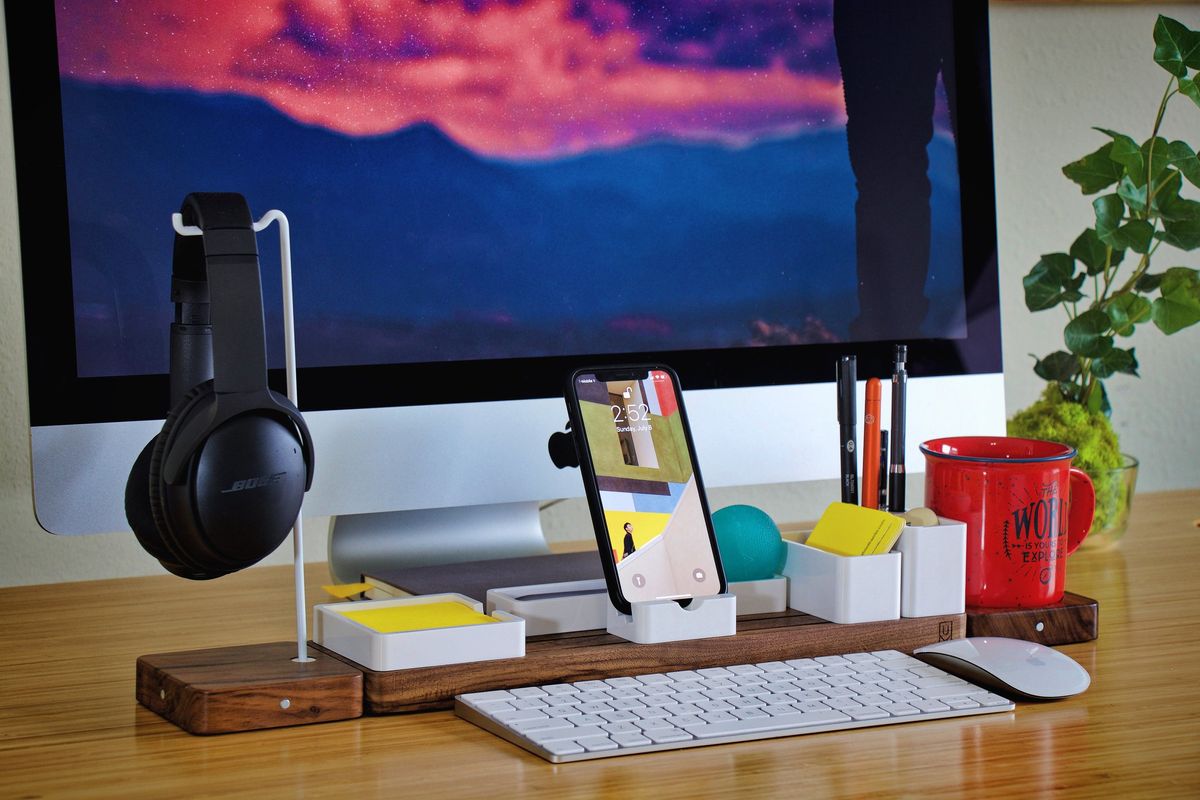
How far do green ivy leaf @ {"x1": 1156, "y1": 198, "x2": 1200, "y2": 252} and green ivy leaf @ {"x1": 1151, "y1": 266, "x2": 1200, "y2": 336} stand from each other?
37 millimetres

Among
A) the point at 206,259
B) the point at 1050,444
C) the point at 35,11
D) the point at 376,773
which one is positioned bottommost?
the point at 376,773

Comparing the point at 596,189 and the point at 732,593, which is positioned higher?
the point at 596,189

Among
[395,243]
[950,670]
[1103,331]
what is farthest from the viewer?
[1103,331]

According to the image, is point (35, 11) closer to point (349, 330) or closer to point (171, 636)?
point (349, 330)

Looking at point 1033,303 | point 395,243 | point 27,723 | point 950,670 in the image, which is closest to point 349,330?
point 395,243

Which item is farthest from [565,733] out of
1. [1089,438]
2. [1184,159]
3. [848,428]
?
[1184,159]

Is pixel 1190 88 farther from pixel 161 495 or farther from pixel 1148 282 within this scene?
pixel 161 495

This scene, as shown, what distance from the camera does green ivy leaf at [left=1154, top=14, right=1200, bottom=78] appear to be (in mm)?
1131

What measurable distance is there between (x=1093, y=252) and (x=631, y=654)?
647 mm

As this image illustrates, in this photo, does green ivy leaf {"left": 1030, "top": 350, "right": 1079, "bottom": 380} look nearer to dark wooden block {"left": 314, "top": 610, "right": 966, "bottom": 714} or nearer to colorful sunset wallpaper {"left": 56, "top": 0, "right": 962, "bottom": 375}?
colorful sunset wallpaper {"left": 56, "top": 0, "right": 962, "bottom": 375}

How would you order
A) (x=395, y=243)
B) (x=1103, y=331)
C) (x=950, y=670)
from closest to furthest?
(x=950, y=670)
(x=395, y=243)
(x=1103, y=331)

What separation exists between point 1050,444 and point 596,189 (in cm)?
35

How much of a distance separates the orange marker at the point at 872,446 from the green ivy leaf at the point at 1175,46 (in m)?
0.44

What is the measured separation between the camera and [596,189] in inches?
36.6
